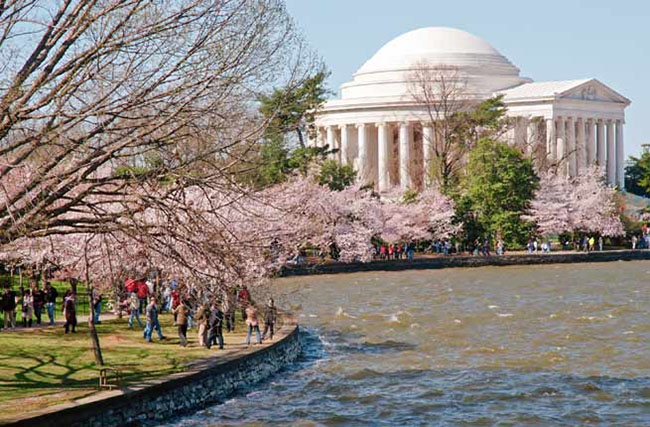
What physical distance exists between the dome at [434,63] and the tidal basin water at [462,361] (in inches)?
2672

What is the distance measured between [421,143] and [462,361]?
8860cm

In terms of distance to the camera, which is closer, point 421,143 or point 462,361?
point 462,361

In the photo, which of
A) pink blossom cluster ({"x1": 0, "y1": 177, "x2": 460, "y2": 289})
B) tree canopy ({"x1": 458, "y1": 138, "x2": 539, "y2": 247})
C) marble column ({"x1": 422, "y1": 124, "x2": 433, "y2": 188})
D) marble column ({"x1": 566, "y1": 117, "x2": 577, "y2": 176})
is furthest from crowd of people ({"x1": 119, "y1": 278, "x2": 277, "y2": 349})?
marble column ({"x1": 566, "y1": 117, "x2": 577, "y2": 176})

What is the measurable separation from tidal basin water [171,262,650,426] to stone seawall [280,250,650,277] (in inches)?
529

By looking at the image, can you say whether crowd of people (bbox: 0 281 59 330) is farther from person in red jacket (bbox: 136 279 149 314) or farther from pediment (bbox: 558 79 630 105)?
pediment (bbox: 558 79 630 105)

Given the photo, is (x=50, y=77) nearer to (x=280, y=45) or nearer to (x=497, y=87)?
(x=280, y=45)

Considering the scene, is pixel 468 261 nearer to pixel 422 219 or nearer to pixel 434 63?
pixel 422 219

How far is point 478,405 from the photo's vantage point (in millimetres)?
28875

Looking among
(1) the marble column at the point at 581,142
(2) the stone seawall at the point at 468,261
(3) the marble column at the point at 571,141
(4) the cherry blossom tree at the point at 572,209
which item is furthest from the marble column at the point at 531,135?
(2) the stone seawall at the point at 468,261

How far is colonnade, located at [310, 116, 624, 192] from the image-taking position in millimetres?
118438

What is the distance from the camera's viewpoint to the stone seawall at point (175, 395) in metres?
23.9

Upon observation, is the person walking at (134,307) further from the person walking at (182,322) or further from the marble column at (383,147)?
the marble column at (383,147)

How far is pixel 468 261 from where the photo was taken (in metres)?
81.1

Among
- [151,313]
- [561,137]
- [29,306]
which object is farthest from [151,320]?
[561,137]
